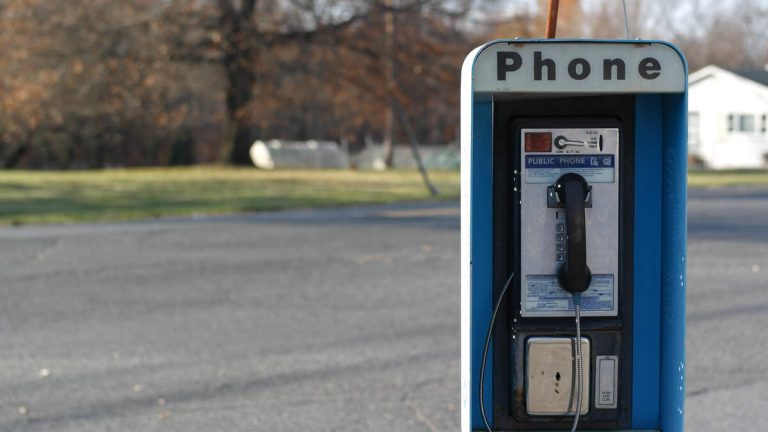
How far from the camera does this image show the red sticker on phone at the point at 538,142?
3.28m

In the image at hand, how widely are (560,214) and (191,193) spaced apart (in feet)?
69.9

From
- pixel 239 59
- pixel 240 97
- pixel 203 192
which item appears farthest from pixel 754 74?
pixel 240 97

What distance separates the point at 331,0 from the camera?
92.7 ft

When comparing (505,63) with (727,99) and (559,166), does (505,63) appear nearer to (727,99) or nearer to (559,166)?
(559,166)

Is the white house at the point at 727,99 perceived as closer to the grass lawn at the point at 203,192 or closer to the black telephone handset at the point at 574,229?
the black telephone handset at the point at 574,229

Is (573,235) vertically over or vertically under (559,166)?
under

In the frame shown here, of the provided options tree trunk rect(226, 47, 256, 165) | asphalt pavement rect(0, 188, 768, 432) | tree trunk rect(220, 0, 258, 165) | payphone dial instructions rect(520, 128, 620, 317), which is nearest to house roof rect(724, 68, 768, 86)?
asphalt pavement rect(0, 188, 768, 432)

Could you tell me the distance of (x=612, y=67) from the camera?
315 cm

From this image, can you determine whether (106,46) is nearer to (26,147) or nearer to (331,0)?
(331,0)

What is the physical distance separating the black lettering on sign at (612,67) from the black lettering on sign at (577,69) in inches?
2.0

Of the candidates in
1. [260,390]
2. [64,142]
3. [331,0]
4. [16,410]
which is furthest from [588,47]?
[64,142]

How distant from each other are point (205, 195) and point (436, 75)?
9.18 metres

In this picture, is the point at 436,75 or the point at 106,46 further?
the point at 436,75

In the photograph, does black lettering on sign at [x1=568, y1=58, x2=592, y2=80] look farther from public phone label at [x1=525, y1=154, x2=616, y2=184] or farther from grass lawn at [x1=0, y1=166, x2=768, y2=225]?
grass lawn at [x1=0, y1=166, x2=768, y2=225]
